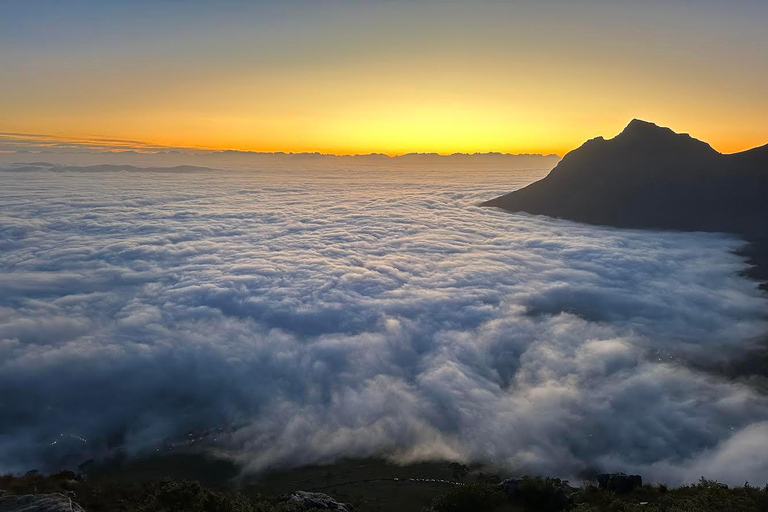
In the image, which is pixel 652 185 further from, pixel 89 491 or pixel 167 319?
pixel 89 491

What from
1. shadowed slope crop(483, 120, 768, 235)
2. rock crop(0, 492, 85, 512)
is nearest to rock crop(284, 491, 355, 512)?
rock crop(0, 492, 85, 512)

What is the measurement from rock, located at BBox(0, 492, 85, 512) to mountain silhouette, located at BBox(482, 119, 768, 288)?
113 m

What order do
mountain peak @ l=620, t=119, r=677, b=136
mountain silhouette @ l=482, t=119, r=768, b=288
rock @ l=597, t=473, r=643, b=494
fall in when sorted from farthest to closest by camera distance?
mountain peak @ l=620, t=119, r=677, b=136, mountain silhouette @ l=482, t=119, r=768, b=288, rock @ l=597, t=473, r=643, b=494

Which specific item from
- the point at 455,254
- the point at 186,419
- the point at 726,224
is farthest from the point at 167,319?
the point at 726,224

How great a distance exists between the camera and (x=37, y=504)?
17.4 meters

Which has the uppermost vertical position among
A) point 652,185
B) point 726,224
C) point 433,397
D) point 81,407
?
point 652,185

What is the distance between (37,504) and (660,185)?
12695 centimetres

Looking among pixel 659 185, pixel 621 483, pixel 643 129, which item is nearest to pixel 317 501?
pixel 621 483

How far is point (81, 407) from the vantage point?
4384cm

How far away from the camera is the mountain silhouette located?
99.8m

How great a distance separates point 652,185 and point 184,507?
399ft

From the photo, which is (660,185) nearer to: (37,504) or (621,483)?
(621,483)

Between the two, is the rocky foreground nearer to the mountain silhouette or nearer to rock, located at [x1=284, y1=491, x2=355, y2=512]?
rock, located at [x1=284, y1=491, x2=355, y2=512]

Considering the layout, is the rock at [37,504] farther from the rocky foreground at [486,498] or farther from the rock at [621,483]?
the rock at [621,483]
